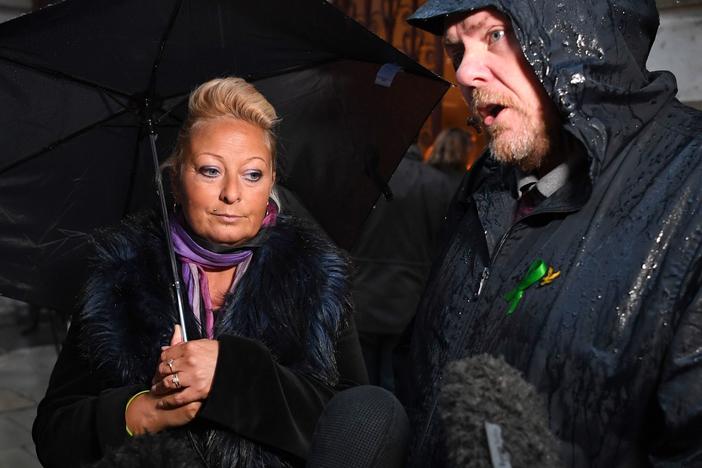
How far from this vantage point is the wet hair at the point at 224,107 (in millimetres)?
2607

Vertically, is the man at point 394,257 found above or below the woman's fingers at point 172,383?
above

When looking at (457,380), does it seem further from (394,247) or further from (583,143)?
(394,247)

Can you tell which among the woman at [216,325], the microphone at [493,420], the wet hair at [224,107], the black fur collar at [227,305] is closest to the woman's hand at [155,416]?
the woman at [216,325]

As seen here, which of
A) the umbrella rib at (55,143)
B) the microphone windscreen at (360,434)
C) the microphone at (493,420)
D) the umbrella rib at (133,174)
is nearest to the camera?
the microphone at (493,420)

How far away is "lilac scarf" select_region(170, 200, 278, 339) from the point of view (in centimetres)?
254

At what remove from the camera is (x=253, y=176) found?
8.46 feet

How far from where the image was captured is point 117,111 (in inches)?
117

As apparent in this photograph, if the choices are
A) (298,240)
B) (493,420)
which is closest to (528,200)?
(298,240)

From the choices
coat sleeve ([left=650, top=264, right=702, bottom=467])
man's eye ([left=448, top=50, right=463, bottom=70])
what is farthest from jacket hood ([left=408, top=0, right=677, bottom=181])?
coat sleeve ([left=650, top=264, right=702, bottom=467])

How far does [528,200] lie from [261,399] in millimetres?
943

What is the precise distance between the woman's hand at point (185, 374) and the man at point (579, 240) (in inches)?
23.1

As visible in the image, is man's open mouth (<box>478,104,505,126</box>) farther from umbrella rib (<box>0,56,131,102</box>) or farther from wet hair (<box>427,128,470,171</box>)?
wet hair (<box>427,128,470,171</box>)

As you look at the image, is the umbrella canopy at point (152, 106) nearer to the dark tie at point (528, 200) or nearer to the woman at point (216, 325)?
the woman at point (216, 325)

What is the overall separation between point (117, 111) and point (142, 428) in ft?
4.10
